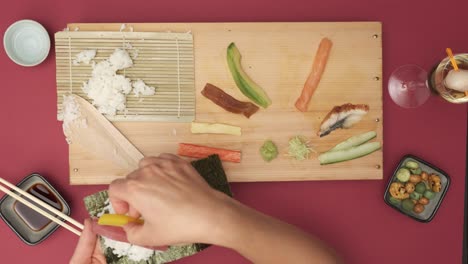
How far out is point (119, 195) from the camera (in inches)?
59.2

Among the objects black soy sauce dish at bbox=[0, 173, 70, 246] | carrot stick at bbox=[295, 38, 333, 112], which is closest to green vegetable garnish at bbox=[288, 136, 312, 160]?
carrot stick at bbox=[295, 38, 333, 112]

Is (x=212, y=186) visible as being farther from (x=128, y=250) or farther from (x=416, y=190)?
(x=416, y=190)

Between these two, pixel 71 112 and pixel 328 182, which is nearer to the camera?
pixel 71 112

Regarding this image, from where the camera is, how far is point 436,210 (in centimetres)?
203

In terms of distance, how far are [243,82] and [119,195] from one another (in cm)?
74

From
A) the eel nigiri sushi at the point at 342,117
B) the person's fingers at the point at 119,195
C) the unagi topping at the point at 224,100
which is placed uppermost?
the unagi topping at the point at 224,100

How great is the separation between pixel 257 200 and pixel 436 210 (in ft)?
2.50

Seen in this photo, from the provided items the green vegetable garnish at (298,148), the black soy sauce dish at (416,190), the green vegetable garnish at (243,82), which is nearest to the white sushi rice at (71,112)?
the green vegetable garnish at (243,82)

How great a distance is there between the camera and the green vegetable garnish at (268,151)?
6.46 ft

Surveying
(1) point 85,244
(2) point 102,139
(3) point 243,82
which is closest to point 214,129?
(3) point 243,82

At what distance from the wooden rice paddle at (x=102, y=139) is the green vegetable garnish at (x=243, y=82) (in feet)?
1.65

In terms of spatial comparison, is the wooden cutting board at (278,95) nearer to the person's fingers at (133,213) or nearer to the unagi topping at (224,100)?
the unagi topping at (224,100)

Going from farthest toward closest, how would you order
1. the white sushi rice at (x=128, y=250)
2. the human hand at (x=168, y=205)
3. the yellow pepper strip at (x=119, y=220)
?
the white sushi rice at (x=128, y=250), the yellow pepper strip at (x=119, y=220), the human hand at (x=168, y=205)

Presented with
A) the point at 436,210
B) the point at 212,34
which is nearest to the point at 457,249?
the point at 436,210
